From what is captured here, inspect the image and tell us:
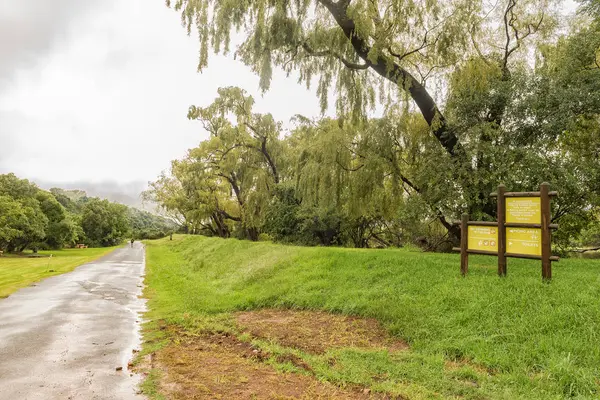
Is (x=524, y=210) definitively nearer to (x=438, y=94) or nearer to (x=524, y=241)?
(x=524, y=241)

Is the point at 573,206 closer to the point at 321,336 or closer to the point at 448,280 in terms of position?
the point at 448,280

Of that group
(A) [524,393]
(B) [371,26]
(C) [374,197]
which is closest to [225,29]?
(B) [371,26]

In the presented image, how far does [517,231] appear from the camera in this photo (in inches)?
327

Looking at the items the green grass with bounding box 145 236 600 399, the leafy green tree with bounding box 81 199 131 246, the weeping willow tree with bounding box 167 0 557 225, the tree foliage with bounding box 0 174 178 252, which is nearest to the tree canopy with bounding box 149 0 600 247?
the weeping willow tree with bounding box 167 0 557 225

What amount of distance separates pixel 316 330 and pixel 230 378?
8.91 feet

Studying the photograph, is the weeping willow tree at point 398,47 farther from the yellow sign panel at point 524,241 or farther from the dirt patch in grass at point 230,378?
the dirt patch in grass at point 230,378

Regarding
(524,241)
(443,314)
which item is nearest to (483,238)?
(524,241)

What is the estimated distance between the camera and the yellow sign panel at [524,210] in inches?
314

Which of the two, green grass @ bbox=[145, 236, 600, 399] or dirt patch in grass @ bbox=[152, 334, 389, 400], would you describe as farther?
green grass @ bbox=[145, 236, 600, 399]

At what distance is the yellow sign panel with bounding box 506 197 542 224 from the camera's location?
796cm

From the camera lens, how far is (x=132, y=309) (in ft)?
32.9

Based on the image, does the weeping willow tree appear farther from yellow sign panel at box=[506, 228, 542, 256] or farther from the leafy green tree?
the leafy green tree

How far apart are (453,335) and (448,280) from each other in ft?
8.45

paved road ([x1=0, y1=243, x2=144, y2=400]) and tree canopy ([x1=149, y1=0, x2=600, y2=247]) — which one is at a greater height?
tree canopy ([x1=149, y1=0, x2=600, y2=247])
